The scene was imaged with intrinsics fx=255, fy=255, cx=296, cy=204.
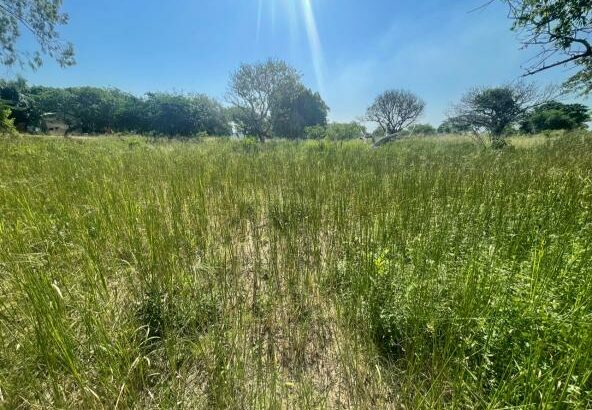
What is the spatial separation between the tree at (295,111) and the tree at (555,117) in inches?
1013

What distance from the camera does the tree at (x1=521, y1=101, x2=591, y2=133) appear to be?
29.2 meters

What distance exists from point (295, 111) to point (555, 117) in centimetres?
3068

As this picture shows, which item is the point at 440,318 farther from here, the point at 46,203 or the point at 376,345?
the point at 46,203

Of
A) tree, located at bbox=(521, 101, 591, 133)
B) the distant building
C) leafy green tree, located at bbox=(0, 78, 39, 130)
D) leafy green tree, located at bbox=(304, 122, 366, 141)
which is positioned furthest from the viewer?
the distant building

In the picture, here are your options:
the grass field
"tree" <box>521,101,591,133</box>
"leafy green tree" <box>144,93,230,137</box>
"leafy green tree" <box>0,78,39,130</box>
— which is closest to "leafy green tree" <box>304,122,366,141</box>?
"leafy green tree" <box>144,93,230,137</box>

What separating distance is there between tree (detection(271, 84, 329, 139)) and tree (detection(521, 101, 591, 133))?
25.7m

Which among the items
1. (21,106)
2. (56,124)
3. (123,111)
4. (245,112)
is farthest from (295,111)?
(56,124)

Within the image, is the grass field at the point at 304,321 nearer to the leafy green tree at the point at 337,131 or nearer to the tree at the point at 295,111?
the leafy green tree at the point at 337,131

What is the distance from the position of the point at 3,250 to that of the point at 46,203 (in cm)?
124

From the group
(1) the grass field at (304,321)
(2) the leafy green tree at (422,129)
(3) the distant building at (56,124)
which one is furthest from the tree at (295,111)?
(1) the grass field at (304,321)

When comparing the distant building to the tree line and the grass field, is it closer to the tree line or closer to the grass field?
the tree line

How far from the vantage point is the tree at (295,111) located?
1165 inches

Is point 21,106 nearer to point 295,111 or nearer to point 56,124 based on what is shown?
point 56,124

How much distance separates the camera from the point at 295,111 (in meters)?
35.5
